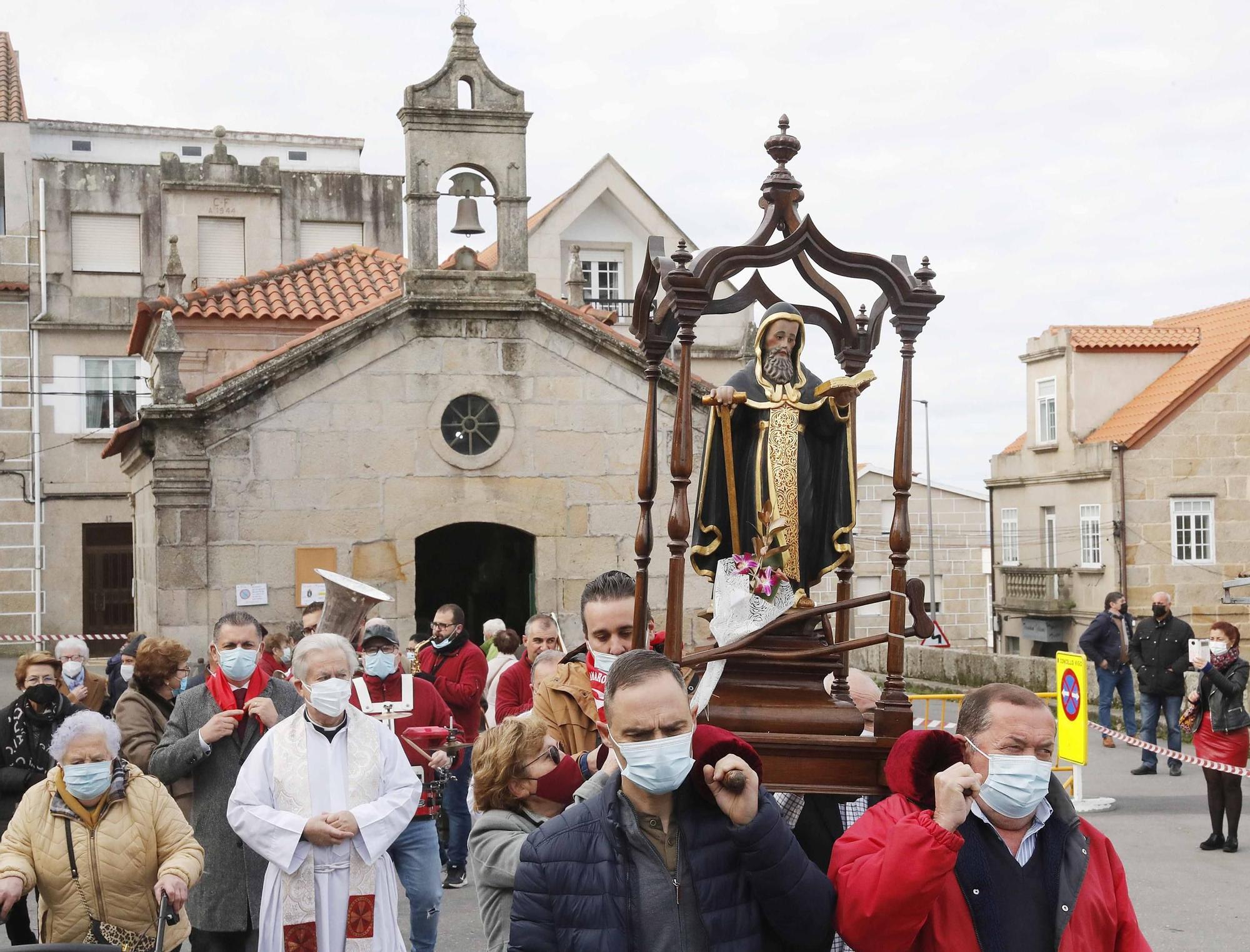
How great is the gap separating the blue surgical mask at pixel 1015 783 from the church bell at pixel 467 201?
1365 cm

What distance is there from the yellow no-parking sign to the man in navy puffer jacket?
10202 mm

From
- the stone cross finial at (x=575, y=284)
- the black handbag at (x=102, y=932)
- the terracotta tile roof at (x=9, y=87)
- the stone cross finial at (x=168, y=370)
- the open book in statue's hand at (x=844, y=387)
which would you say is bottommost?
the black handbag at (x=102, y=932)

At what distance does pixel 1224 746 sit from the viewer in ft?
40.0

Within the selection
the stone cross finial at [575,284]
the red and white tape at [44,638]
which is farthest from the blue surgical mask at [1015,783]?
the red and white tape at [44,638]

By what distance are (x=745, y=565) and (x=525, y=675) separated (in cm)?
303

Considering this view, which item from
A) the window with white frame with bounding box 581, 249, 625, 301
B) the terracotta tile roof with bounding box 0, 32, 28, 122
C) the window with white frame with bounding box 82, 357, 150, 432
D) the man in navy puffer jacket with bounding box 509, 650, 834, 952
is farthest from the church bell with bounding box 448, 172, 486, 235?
the terracotta tile roof with bounding box 0, 32, 28, 122

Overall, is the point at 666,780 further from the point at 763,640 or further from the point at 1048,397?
the point at 1048,397

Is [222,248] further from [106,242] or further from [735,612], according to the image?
[735,612]

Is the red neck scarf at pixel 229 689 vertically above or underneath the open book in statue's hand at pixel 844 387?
underneath

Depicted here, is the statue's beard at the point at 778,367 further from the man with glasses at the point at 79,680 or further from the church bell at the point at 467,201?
the church bell at the point at 467,201

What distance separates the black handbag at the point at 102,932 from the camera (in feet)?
19.2

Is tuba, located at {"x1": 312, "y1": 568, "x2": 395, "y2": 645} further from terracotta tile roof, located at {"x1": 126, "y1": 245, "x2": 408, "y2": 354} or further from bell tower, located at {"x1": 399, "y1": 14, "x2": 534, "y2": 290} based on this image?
terracotta tile roof, located at {"x1": 126, "y1": 245, "x2": 408, "y2": 354}

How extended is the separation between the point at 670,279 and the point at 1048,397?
35.6 m

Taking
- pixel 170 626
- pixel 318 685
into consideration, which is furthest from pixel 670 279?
pixel 170 626
